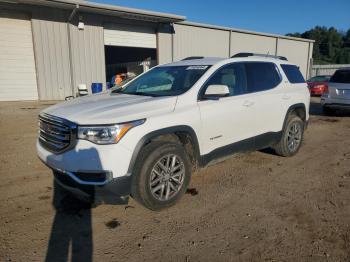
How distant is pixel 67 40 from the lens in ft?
48.9

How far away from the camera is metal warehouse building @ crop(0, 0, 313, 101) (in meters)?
13.7

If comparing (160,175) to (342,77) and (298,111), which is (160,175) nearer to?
(298,111)

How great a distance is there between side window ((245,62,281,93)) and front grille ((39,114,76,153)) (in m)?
2.88

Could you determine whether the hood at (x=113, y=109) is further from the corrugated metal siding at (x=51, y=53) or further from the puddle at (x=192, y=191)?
the corrugated metal siding at (x=51, y=53)

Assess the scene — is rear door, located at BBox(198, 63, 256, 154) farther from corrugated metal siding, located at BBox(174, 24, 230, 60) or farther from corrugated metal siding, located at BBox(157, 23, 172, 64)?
corrugated metal siding, located at BBox(174, 24, 230, 60)

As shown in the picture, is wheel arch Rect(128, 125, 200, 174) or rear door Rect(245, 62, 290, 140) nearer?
wheel arch Rect(128, 125, 200, 174)

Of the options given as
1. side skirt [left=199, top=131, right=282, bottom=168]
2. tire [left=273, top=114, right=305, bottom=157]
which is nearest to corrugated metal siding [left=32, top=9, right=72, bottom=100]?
tire [left=273, top=114, right=305, bottom=157]

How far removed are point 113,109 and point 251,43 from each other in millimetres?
21676

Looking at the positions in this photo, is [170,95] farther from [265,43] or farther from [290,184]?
[265,43]

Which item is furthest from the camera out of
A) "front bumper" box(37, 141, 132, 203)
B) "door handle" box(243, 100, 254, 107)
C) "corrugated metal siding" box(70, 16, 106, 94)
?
"corrugated metal siding" box(70, 16, 106, 94)

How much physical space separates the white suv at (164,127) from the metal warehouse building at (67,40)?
10761 mm

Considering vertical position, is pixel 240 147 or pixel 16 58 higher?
pixel 16 58

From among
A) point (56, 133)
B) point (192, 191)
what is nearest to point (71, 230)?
point (56, 133)

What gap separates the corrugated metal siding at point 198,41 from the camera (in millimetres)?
19078
